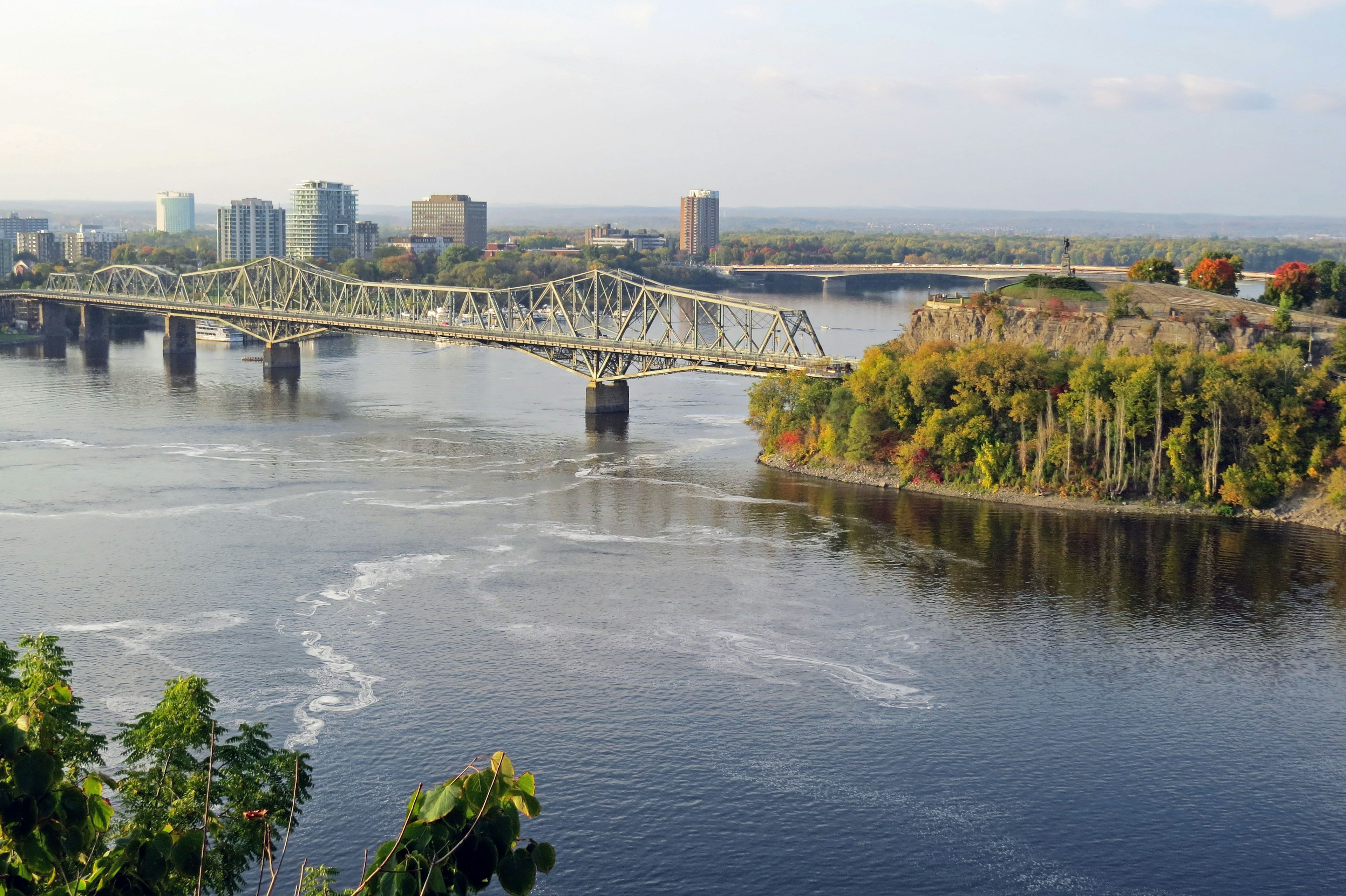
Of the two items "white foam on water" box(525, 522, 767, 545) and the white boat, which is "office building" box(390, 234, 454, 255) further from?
"white foam on water" box(525, 522, 767, 545)

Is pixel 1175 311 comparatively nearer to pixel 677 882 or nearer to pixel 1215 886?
pixel 1215 886

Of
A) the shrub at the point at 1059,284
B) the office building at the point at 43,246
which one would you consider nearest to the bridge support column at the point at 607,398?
the shrub at the point at 1059,284

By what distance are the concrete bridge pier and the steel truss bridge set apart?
49cm

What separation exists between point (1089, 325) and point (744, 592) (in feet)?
71.6

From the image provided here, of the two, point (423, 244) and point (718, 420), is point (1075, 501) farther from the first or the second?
point (423, 244)

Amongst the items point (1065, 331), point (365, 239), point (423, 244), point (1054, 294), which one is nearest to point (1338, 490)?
point (1065, 331)

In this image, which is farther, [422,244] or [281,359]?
[422,244]

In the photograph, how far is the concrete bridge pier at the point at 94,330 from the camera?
86.5 metres

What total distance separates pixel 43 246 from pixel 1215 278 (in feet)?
461

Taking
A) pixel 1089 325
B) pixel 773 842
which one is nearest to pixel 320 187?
pixel 1089 325

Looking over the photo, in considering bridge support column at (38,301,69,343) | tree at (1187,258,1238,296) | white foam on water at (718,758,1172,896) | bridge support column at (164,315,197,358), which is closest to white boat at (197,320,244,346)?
bridge support column at (38,301,69,343)

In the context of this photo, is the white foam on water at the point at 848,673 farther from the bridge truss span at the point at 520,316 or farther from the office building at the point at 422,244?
the office building at the point at 422,244

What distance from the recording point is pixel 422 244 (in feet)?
581

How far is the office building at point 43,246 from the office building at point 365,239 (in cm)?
3397
